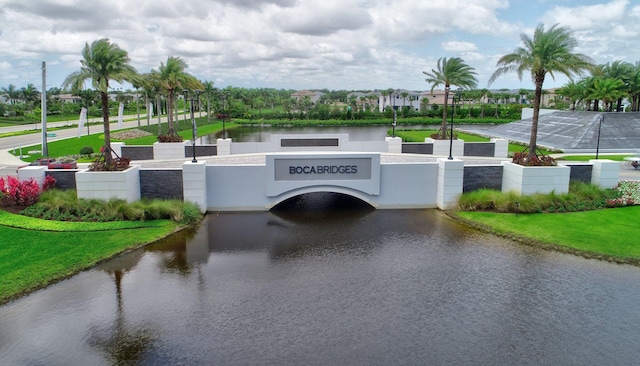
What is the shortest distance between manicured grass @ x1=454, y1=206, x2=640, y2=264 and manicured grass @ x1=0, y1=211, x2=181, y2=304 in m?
16.0

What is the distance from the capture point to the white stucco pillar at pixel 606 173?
26766 millimetres

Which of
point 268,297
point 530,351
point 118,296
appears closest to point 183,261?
point 118,296

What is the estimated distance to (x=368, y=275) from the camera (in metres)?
17.3

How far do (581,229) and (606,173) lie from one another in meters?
6.87

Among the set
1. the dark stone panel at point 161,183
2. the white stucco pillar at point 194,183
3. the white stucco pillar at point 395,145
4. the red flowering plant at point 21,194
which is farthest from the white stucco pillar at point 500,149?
the red flowering plant at point 21,194

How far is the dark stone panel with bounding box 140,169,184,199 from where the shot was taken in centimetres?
2570

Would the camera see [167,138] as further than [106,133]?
Yes

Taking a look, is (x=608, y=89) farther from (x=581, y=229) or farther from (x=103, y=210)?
(x=103, y=210)

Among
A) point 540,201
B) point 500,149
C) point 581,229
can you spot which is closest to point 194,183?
point 540,201

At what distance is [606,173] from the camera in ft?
88.0

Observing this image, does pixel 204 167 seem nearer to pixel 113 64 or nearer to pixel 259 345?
pixel 113 64

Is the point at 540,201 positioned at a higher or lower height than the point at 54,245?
higher

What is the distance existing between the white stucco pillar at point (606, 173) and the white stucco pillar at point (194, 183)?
22.3 metres

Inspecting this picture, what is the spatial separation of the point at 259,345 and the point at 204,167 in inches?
566
